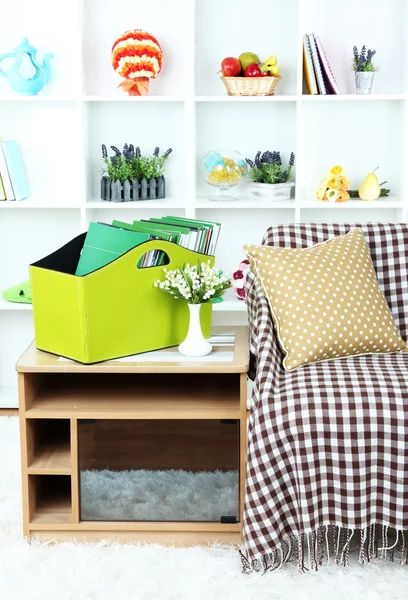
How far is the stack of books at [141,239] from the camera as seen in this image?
7.90 ft

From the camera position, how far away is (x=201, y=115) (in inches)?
142

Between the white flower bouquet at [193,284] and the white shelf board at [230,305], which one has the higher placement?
the white flower bouquet at [193,284]

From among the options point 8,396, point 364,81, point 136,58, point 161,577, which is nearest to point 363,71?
point 364,81

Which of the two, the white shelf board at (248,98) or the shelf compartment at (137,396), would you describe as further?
the white shelf board at (248,98)

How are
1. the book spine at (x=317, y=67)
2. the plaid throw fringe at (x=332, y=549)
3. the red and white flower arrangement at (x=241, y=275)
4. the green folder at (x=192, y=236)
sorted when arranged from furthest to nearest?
the book spine at (x=317, y=67) → the red and white flower arrangement at (x=241, y=275) → the green folder at (x=192, y=236) → the plaid throw fringe at (x=332, y=549)

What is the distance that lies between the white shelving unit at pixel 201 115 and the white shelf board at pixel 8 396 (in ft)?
0.04

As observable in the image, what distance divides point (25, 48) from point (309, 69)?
1.15 metres

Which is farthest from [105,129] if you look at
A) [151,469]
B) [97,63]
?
[151,469]

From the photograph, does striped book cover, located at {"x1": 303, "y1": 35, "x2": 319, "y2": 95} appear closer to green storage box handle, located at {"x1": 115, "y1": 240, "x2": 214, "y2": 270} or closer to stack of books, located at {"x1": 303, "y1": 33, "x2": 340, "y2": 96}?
stack of books, located at {"x1": 303, "y1": 33, "x2": 340, "y2": 96}

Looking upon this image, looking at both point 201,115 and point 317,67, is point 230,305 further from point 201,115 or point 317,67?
point 317,67

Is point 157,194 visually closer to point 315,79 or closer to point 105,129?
point 105,129

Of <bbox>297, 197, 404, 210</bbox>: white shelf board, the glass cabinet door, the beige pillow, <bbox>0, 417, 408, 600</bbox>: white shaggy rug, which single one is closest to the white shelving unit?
<bbox>297, 197, 404, 210</bbox>: white shelf board

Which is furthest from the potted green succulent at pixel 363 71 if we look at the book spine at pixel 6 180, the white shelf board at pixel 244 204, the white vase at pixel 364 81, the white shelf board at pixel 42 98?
the book spine at pixel 6 180

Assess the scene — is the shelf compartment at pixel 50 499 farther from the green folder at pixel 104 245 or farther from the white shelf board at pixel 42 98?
the white shelf board at pixel 42 98
